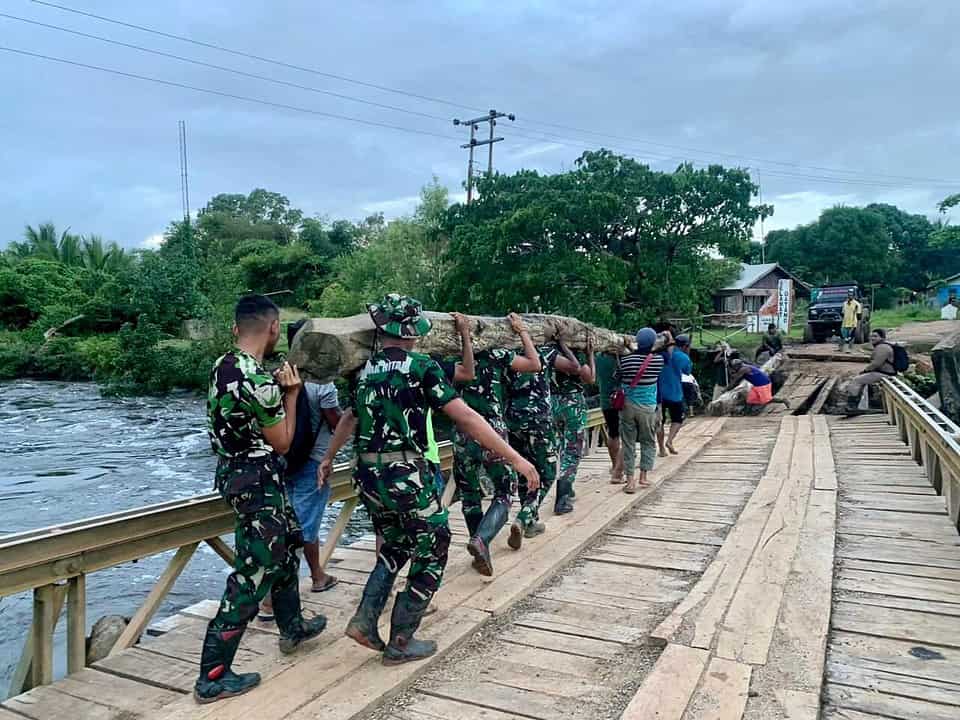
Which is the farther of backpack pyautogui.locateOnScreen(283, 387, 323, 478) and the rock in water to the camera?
the rock in water

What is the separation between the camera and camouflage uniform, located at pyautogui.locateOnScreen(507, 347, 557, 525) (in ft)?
16.1

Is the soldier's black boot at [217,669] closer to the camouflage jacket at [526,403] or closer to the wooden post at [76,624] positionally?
the wooden post at [76,624]

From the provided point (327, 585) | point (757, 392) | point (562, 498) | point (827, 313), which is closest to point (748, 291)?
point (827, 313)

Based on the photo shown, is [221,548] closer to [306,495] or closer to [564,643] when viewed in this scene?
[306,495]

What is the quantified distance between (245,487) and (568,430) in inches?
131

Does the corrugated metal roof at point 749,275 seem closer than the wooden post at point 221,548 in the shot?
No

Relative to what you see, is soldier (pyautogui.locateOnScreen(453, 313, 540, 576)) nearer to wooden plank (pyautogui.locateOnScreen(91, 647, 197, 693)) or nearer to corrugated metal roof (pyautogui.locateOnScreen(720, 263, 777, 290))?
wooden plank (pyautogui.locateOnScreen(91, 647, 197, 693))

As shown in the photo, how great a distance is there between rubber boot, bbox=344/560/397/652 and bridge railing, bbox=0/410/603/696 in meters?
1.12

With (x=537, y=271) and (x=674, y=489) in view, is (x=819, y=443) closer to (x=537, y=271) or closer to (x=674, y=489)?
(x=674, y=489)

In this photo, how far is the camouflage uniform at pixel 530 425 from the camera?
4922 millimetres

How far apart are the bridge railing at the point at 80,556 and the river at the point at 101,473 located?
3.01 meters

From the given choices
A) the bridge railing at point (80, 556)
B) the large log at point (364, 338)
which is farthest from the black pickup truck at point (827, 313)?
the bridge railing at point (80, 556)

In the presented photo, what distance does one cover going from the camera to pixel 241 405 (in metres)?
2.79

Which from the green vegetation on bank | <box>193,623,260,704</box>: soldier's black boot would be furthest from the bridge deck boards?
the green vegetation on bank
